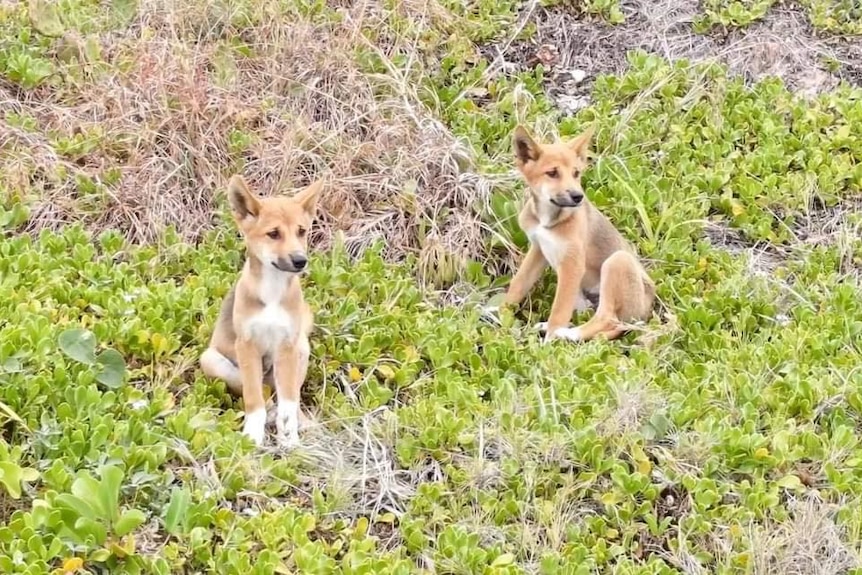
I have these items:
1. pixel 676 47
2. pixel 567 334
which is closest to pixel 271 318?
pixel 567 334

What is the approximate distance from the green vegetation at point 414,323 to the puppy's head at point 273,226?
817 mm

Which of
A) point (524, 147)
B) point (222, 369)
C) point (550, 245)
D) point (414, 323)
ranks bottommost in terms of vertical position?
point (414, 323)

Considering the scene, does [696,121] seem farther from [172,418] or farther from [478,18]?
[172,418]

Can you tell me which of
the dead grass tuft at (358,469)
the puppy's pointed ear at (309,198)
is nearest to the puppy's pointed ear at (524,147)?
the puppy's pointed ear at (309,198)

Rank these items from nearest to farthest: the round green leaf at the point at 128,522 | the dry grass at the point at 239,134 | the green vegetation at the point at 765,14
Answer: the round green leaf at the point at 128,522, the dry grass at the point at 239,134, the green vegetation at the point at 765,14

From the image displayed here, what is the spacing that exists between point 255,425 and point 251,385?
200mm

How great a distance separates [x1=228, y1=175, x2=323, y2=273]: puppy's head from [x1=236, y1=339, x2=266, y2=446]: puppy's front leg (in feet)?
1.45

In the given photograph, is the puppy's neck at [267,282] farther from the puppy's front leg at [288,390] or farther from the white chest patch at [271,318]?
the puppy's front leg at [288,390]

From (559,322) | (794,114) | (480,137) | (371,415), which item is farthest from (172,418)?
(794,114)

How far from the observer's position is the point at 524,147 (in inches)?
267

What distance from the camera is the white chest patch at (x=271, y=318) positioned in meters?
5.43

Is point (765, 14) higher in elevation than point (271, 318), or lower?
higher

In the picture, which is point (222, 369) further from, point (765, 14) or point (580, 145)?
point (765, 14)

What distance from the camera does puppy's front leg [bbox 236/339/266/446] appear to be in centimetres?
543
